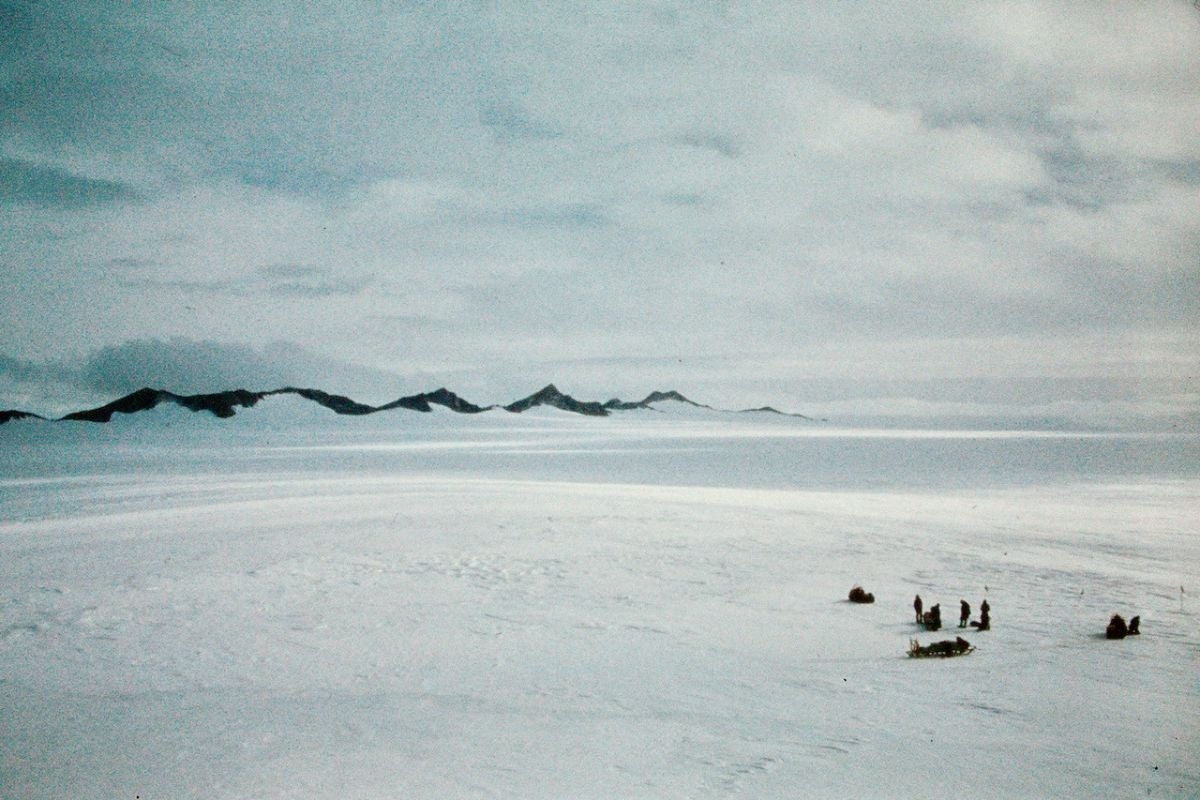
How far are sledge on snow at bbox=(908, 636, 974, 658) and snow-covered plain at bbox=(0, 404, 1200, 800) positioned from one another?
0.40ft

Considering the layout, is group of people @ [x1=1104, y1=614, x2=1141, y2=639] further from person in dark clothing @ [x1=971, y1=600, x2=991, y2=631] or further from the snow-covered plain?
person in dark clothing @ [x1=971, y1=600, x2=991, y2=631]

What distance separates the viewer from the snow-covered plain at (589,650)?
12.2 ft

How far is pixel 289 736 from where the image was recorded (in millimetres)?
4105

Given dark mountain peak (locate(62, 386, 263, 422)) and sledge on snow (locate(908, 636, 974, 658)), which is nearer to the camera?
sledge on snow (locate(908, 636, 974, 658))

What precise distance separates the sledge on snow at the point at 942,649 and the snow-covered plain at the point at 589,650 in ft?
0.40

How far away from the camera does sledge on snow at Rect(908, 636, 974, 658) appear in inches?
217

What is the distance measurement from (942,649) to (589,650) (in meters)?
2.69

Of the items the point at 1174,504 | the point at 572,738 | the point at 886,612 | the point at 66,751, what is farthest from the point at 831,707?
the point at 1174,504

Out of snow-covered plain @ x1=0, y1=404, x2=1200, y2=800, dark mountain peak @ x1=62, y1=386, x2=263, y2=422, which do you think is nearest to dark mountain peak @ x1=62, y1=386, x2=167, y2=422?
dark mountain peak @ x1=62, y1=386, x2=263, y2=422

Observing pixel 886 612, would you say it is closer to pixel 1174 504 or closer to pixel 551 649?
pixel 551 649

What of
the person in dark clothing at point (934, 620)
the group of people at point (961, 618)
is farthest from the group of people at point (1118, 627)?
the person in dark clothing at point (934, 620)

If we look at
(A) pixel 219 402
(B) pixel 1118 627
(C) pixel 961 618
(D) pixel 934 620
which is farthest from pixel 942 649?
(A) pixel 219 402

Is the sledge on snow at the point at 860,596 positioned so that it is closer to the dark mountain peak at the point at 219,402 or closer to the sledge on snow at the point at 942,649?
the sledge on snow at the point at 942,649

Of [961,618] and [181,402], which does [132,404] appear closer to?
[181,402]
